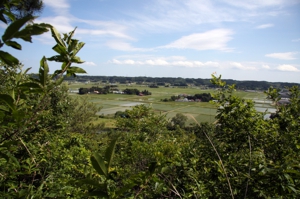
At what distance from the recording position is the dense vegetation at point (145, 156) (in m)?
1.03

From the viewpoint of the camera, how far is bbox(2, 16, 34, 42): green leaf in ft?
2.47

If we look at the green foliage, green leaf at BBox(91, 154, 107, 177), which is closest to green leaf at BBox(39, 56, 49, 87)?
green leaf at BBox(91, 154, 107, 177)

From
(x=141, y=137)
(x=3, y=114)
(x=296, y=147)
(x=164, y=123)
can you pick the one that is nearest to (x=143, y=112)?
(x=164, y=123)

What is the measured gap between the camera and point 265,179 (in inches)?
78.0

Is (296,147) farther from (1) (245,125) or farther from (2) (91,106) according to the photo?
(2) (91,106)

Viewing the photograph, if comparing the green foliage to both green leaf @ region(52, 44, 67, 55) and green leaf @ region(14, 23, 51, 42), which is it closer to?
green leaf @ region(52, 44, 67, 55)

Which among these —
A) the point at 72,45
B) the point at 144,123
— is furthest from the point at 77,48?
the point at 144,123

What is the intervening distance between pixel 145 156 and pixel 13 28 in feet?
15.3

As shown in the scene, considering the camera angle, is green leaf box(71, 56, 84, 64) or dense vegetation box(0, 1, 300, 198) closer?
dense vegetation box(0, 1, 300, 198)

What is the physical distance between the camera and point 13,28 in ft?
2.55

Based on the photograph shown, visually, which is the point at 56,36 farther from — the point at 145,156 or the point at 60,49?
the point at 145,156

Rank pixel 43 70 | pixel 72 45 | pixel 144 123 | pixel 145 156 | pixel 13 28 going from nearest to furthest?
pixel 13 28 < pixel 43 70 < pixel 72 45 < pixel 145 156 < pixel 144 123

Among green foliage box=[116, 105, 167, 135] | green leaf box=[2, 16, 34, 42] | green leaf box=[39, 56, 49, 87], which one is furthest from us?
green foliage box=[116, 105, 167, 135]

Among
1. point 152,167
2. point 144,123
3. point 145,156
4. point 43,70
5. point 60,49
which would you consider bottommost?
point 145,156
